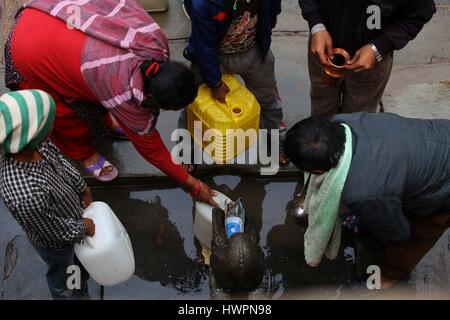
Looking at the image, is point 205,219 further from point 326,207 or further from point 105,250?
point 326,207

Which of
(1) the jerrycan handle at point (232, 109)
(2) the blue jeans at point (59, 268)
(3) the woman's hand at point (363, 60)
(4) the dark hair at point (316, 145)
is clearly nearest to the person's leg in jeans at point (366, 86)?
(3) the woman's hand at point (363, 60)

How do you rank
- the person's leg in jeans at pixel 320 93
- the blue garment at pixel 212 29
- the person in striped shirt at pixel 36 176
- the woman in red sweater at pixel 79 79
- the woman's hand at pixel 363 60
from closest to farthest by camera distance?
the person in striped shirt at pixel 36 176
the woman in red sweater at pixel 79 79
the blue garment at pixel 212 29
the woman's hand at pixel 363 60
the person's leg in jeans at pixel 320 93

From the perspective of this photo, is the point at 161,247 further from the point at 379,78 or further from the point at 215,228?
the point at 379,78

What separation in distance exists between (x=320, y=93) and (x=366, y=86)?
32cm

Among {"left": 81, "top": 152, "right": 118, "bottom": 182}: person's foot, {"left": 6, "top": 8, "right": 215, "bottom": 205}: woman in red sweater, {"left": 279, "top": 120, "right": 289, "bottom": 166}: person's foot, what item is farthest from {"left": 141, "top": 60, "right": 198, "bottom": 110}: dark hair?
{"left": 279, "top": 120, "right": 289, "bottom": 166}: person's foot

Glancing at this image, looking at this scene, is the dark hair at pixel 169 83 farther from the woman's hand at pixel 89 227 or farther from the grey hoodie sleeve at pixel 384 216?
the grey hoodie sleeve at pixel 384 216

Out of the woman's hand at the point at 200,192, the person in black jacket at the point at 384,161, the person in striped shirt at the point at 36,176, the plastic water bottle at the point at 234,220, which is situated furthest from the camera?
the woman's hand at the point at 200,192

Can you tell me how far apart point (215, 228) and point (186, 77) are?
2.50 feet

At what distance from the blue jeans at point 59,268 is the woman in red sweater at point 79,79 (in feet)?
2.34

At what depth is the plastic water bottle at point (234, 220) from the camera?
2.55m

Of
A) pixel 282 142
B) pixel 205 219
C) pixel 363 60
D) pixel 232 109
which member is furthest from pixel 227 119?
pixel 363 60

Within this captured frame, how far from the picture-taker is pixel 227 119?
10.3ft

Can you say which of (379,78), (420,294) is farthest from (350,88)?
(420,294)

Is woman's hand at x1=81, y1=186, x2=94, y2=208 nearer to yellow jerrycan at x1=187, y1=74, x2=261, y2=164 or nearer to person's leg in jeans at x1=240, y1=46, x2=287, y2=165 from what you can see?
yellow jerrycan at x1=187, y1=74, x2=261, y2=164
